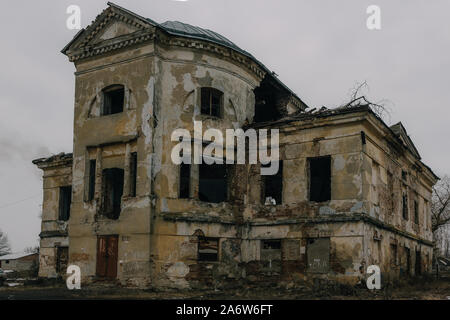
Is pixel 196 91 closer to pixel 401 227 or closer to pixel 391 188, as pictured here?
pixel 391 188

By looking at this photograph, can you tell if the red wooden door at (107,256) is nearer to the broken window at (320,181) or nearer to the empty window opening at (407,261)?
the broken window at (320,181)

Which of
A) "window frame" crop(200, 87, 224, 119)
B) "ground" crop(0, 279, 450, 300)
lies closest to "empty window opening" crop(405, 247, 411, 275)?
"ground" crop(0, 279, 450, 300)

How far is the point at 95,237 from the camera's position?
64.8 feet

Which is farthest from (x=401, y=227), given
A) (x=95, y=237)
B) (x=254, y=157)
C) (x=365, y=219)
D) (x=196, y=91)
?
(x=95, y=237)

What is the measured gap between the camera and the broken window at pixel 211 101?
20.8 meters

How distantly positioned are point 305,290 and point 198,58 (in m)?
9.33

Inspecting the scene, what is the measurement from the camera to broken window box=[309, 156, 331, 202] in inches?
902

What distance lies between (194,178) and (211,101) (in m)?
3.17

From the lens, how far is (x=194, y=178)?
19.8m

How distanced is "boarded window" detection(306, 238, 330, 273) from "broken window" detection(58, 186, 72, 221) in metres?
13.0

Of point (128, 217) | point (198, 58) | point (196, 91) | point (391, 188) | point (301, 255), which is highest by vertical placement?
point (198, 58)

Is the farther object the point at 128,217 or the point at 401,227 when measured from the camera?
the point at 401,227
